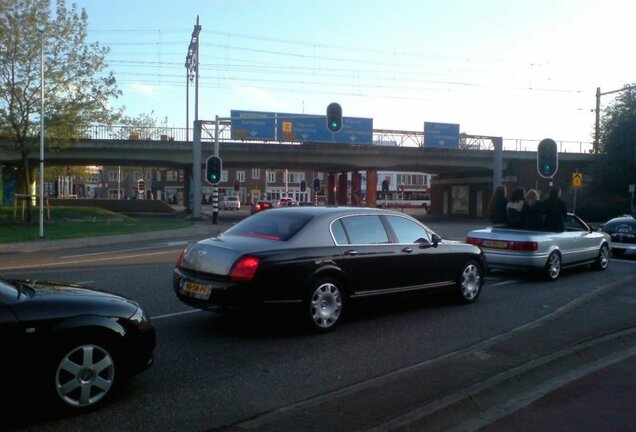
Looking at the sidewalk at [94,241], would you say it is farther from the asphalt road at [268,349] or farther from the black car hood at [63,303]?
the black car hood at [63,303]

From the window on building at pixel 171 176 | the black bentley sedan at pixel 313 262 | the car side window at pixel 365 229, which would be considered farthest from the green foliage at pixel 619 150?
the window on building at pixel 171 176

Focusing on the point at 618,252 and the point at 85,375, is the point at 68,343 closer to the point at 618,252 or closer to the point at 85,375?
the point at 85,375

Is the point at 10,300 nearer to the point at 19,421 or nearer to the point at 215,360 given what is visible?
the point at 19,421

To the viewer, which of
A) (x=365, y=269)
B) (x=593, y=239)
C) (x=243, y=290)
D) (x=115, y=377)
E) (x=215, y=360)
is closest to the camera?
(x=115, y=377)

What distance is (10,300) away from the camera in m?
5.11

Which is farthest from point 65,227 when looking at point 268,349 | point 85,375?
point 85,375

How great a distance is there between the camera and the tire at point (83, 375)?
5.10m

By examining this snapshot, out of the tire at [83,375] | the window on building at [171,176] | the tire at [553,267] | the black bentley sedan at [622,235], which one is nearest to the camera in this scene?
the tire at [83,375]

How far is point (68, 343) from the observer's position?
515cm

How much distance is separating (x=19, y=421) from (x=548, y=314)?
722cm

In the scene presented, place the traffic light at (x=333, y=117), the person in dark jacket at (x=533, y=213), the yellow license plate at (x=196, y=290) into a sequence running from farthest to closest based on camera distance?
the traffic light at (x=333, y=117), the person in dark jacket at (x=533, y=213), the yellow license plate at (x=196, y=290)

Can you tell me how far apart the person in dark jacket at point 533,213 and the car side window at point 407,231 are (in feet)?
17.6

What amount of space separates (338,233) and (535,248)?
5.96 metres

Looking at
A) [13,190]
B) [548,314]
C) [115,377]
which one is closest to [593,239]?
[548,314]
